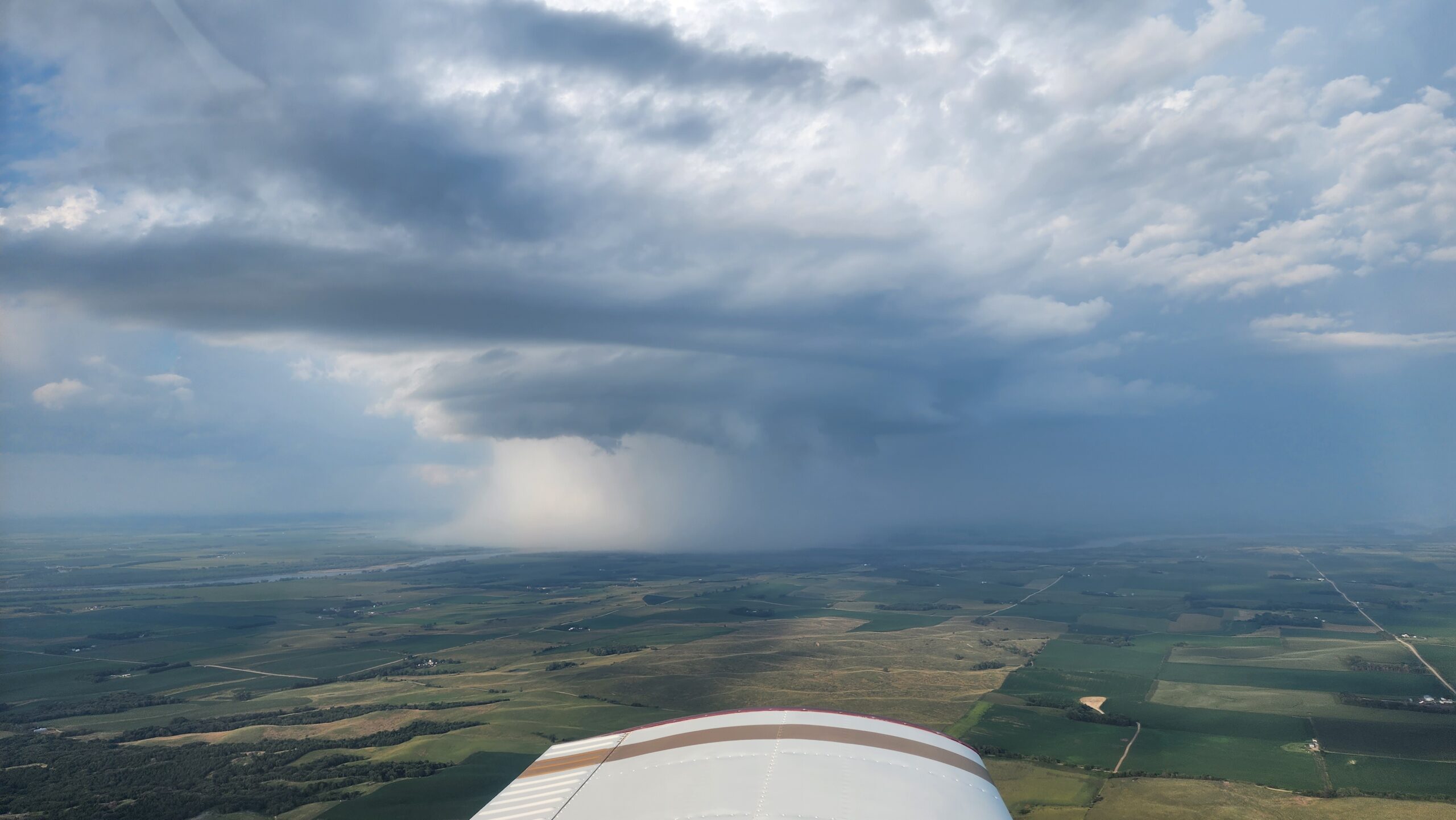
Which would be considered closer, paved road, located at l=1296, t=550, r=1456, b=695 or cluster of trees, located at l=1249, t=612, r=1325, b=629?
paved road, located at l=1296, t=550, r=1456, b=695

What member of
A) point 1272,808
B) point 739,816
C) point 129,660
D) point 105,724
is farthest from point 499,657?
point 739,816

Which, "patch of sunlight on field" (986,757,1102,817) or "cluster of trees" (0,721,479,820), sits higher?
"cluster of trees" (0,721,479,820)

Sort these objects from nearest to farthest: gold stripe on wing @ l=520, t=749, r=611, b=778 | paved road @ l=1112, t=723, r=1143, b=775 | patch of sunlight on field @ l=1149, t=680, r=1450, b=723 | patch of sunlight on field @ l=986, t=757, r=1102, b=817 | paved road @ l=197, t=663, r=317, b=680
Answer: gold stripe on wing @ l=520, t=749, r=611, b=778 → patch of sunlight on field @ l=986, t=757, r=1102, b=817 → paved road @ l=1112, t=723, r=1143, b=775 → patch of sunlight on field @ l=1149, t=680, r=1450, b=723 → paved road @ l=197, t=663, r=317, b=680

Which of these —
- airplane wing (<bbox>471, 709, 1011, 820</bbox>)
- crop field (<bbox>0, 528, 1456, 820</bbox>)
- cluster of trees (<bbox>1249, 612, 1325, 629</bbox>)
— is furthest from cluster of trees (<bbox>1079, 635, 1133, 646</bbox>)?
airplane wing (<bbox>471, 709, 1011, 820</bbox>)

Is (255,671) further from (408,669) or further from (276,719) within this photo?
(276,719)

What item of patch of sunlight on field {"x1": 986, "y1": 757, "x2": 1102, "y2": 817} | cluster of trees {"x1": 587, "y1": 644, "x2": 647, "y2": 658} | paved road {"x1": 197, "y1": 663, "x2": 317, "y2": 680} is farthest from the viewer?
cluster of trees {"x1": 587, "y1": 644, "x2": 647, "y2": 658}

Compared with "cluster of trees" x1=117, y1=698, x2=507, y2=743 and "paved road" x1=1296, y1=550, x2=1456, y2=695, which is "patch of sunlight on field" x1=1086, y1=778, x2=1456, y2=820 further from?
"cluster of trees" x1=117, y1=698, x2=507, y2=743

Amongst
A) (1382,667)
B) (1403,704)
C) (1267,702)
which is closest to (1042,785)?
(1267,702)
